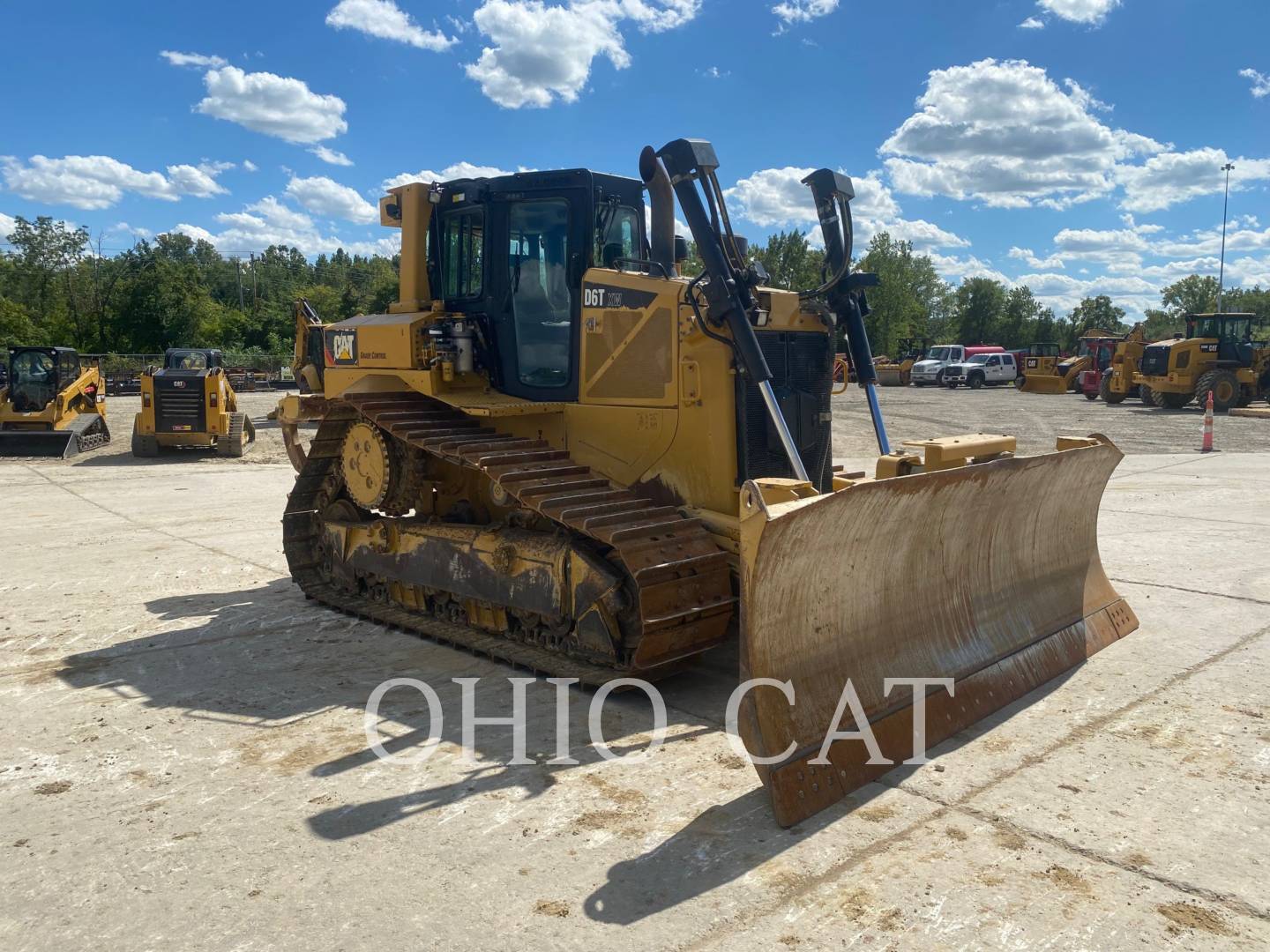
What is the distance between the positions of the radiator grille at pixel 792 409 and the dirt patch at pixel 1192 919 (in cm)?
323

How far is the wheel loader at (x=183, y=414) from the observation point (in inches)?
724

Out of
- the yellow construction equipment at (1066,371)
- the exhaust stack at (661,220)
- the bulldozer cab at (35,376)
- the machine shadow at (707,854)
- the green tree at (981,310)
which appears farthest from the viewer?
the green tree at (981,310)

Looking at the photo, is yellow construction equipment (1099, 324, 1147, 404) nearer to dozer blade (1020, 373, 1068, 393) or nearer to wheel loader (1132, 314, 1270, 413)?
wheel loader (1132, 314, 1270, 413)

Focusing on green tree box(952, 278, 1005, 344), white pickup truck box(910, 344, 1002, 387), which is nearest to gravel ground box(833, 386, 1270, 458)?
white pickup truck box(910, 344, 1002, 387)

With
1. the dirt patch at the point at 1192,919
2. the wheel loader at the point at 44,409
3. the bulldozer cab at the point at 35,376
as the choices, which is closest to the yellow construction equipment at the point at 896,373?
the wheel loader at the point at 44,409

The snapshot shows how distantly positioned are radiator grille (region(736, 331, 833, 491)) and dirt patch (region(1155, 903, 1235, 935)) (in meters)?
3.23

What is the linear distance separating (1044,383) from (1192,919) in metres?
38.8

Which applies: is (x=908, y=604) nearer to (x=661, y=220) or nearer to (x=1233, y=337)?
(x=661, y=220)

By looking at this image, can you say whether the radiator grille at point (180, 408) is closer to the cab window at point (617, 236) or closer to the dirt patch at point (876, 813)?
the cab window at point (617, 236)

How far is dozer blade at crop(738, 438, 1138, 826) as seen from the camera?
4.09m

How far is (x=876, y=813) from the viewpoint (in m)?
3.99

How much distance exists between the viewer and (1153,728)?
4.89 m

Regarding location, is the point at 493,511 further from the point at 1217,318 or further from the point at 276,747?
the point at 1217,318

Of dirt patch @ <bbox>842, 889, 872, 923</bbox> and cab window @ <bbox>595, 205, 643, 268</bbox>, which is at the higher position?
cab window @ <bbox>595, 205, 643, 268</bbox>
